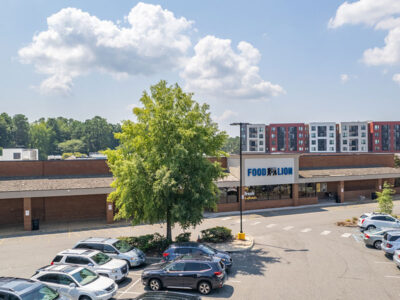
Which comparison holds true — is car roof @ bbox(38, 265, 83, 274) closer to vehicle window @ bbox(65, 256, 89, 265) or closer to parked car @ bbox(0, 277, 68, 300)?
vehicle window @ bbox(65, 256, 89, 265)

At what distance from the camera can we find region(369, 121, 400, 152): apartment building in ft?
346

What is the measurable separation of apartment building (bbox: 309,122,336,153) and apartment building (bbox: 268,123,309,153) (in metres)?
3.60

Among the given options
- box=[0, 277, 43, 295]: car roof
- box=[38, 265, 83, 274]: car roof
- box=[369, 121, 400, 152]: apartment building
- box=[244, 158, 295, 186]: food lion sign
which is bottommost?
box=[38, 265, 83, 274]: car roof

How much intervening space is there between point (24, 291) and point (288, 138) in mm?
116592

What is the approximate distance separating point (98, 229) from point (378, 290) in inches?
916

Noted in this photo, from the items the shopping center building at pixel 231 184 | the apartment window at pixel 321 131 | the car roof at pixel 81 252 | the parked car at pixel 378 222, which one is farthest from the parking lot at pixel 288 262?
the apartment window at pixel 321 131

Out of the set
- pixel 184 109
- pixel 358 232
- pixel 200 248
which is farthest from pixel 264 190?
pixel 200 248

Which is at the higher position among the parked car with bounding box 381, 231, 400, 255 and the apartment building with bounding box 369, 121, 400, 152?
the apartment building with bounding box 369, 121, 400, 152

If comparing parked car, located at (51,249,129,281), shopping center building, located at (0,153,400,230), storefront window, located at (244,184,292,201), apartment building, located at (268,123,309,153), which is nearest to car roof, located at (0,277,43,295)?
parked car, located at (51,249,129,281)

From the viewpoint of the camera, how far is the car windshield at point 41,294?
1129 centimetres

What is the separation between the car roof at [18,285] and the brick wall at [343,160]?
131ft

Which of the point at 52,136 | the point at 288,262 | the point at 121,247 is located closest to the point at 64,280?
the point at 121,247

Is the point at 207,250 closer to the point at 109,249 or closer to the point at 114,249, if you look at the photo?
the point at 114,249

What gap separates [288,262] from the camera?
19828 millimetres
